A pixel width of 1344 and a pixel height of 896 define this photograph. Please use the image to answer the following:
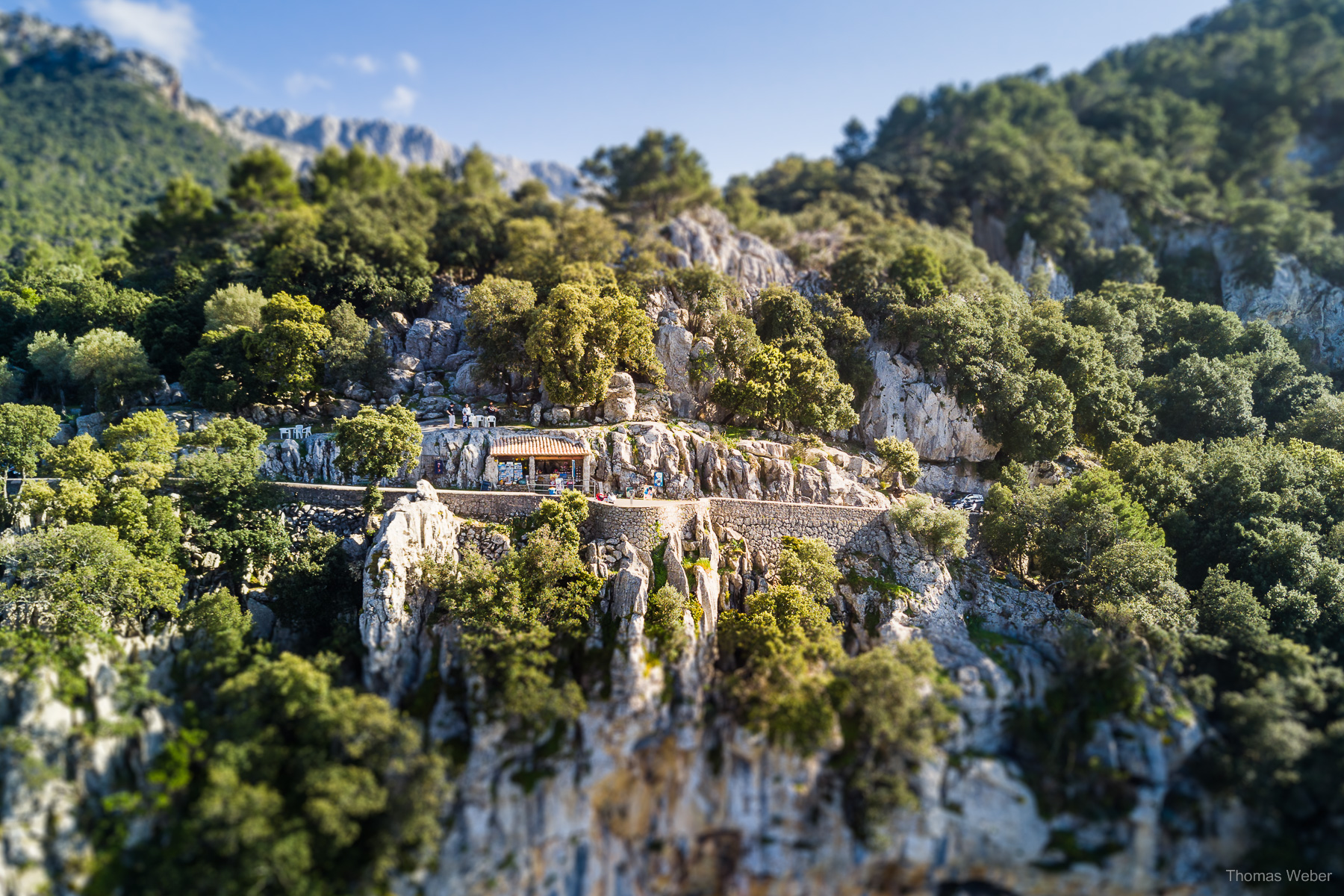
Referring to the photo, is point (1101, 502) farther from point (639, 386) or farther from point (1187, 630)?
point (639, 386)

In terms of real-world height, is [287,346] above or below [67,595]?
above

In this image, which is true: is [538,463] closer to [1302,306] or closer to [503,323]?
[503,323]

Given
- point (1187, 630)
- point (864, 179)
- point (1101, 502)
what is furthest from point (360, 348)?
point (864, 179)

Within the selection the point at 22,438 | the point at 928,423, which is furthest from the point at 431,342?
the point at 928,423

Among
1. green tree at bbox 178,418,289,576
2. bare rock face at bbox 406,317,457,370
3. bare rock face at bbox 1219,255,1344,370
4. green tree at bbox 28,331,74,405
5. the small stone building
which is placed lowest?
green tree at bbox 178,418,289,576

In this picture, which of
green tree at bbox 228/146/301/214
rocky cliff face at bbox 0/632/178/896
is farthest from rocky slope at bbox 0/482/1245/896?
green tree at bbox 228/146/301/214

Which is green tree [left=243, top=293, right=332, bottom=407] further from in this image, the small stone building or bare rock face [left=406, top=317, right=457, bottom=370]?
the small stone building
